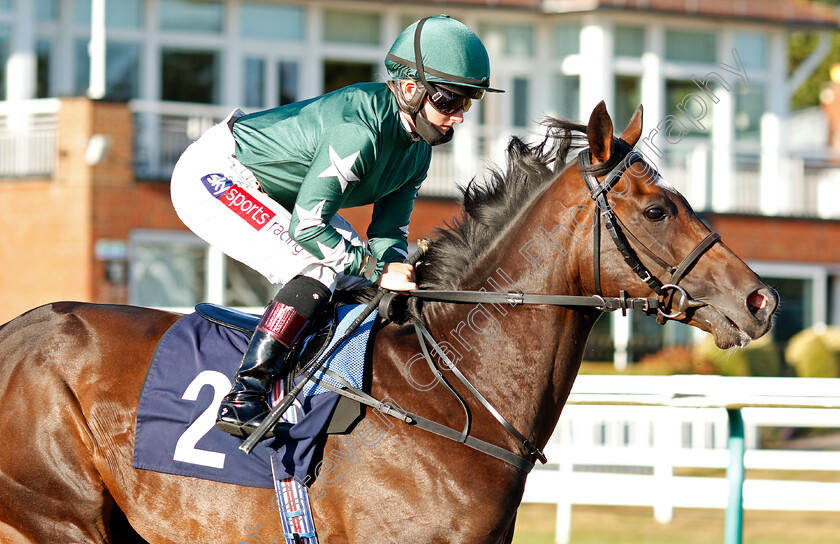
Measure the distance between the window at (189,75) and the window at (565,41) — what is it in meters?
5.97

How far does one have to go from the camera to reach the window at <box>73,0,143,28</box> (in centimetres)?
1498

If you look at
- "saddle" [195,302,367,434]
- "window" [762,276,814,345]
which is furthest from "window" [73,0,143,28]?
"saddle" [195,302,367,434]

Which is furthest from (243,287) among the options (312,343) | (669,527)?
(312,343)

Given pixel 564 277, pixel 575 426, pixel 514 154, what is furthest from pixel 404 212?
pixel 575 426

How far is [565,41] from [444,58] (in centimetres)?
1436

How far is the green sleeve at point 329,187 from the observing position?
3.08 m

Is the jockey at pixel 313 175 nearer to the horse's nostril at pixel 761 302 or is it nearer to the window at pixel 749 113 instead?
the horse's nostril at pixel 761 302

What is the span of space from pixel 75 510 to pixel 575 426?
5.27 m

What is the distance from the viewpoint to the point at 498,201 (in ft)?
11.0

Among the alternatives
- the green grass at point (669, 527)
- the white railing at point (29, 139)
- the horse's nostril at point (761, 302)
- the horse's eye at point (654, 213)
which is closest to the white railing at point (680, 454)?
the green grass at point (669, 527)

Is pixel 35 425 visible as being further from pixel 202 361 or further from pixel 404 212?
pixel 404 212

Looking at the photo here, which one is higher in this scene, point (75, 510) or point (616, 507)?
point (75, 510)

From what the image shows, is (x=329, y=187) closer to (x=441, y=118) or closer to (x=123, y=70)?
(x=441, y=118)

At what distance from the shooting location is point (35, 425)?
3291mm
